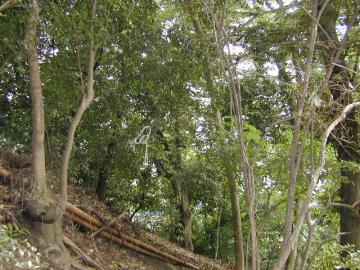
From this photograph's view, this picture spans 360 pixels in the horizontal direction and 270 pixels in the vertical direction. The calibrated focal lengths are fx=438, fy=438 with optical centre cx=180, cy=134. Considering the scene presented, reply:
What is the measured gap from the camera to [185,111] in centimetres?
Answer: 772

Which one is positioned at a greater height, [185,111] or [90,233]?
[185,111]

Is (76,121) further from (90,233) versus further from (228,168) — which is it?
(228,168)

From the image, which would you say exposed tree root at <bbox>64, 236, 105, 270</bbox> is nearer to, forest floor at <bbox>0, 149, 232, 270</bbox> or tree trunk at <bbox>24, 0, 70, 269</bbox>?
forest floor at <bbox>0, 149, 232, 270</bbox>

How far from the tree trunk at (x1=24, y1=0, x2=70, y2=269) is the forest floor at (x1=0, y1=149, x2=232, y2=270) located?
0.69 ft

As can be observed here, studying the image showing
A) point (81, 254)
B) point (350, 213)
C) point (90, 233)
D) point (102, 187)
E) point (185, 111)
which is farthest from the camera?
point (102, 187)

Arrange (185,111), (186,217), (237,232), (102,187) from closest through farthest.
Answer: (185,111)
(237,232)
(102,187)
(186,217)

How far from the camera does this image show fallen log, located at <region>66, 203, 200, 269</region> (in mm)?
6765

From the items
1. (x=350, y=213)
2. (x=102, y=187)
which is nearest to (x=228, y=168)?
(x=350, y=213)

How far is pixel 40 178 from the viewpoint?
17.2 feet

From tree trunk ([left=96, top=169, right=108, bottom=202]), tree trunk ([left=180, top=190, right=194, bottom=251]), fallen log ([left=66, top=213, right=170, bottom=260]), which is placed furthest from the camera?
tree trunk ([left=180, top=190, right=194, bottom=251])

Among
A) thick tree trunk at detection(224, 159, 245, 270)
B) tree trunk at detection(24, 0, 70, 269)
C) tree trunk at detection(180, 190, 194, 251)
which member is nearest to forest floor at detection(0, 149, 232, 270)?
tree trunk at detection(24, 0, 70, 269)

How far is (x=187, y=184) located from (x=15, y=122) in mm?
3953

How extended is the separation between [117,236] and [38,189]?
3018 mm

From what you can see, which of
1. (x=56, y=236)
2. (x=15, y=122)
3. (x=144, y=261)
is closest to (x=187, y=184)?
(x=144, y=261)
